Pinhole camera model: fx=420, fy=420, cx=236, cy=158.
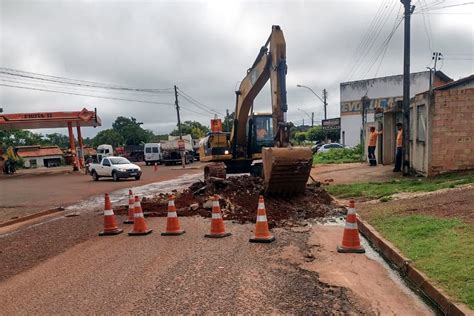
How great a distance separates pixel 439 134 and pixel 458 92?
5.00ft

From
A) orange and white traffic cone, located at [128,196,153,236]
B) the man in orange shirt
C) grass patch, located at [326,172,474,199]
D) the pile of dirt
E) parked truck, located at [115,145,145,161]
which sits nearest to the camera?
orange and white traffic cone, located at [128,196,153,236]

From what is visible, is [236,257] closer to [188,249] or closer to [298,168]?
[188,249]

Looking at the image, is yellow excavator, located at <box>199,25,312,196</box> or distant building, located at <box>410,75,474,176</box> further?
distant building, located at <box>410,75,474,176</box>

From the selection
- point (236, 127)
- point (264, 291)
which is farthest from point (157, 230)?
point (236, 127)

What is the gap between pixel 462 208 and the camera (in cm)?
829

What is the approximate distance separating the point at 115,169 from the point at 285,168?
18456 millimetres

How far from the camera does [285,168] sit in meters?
10.3

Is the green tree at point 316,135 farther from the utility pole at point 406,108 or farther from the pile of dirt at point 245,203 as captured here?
the pile of dirt at point 245,203

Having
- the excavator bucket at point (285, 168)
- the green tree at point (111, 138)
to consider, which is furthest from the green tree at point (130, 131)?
the excavator bucket at point (285, 168)

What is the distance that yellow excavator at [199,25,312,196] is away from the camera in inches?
407

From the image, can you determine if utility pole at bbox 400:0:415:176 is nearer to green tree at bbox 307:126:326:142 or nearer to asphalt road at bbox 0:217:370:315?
asphalt road at bbox 0:217:370:315

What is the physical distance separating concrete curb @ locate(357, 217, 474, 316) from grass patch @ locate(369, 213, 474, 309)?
91 mm

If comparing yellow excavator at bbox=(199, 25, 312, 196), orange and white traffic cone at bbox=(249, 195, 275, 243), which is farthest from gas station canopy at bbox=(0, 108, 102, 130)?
orange and white traffic cone at bbox=(249, 195, 275, 243)

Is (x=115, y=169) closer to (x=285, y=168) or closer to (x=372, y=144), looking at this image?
(x=372, y=144)
